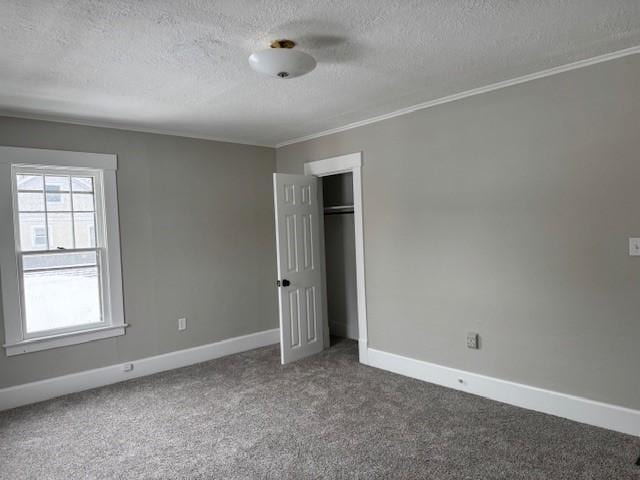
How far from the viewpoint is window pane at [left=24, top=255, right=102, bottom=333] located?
12.2 ft

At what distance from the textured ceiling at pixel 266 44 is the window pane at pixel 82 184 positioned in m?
0.56

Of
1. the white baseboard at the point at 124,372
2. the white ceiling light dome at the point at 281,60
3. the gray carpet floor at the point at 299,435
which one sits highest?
the white ceiling light dome at the point at 281,60

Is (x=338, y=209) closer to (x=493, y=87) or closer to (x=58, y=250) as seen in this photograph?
(x=493, y=87)

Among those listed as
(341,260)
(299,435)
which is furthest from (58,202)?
(341,260)

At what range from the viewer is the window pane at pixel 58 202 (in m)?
3.80

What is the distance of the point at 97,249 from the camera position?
4027 millimetres

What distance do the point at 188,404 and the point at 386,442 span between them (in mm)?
1695

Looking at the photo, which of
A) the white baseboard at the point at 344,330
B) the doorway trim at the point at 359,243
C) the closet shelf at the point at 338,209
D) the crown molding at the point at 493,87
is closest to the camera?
the crown molding at the point at 493,87

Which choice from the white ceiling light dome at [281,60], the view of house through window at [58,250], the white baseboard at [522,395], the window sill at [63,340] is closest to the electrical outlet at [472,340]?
the white baseboard at [522,395]

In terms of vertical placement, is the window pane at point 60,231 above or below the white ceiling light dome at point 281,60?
below

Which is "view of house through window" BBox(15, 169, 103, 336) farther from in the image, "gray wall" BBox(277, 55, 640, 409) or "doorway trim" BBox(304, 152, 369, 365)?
"gray wall" BBox(277, 55, 640, 409)

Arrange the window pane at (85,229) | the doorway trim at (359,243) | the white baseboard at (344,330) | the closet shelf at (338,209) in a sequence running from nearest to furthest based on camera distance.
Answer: the window pane at (85,229) → the doorway trim at (359,243) → the closet shelf at (338,209) → the white baseboard at (344,330)

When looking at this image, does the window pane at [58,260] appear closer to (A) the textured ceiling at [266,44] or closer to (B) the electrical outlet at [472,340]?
(A) the textured ceiling at [266,44]

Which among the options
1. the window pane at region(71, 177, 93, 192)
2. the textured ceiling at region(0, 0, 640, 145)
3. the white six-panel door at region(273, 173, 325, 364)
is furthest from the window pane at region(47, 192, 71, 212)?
the white six-panel door at region(273, 173, 325, 364)
